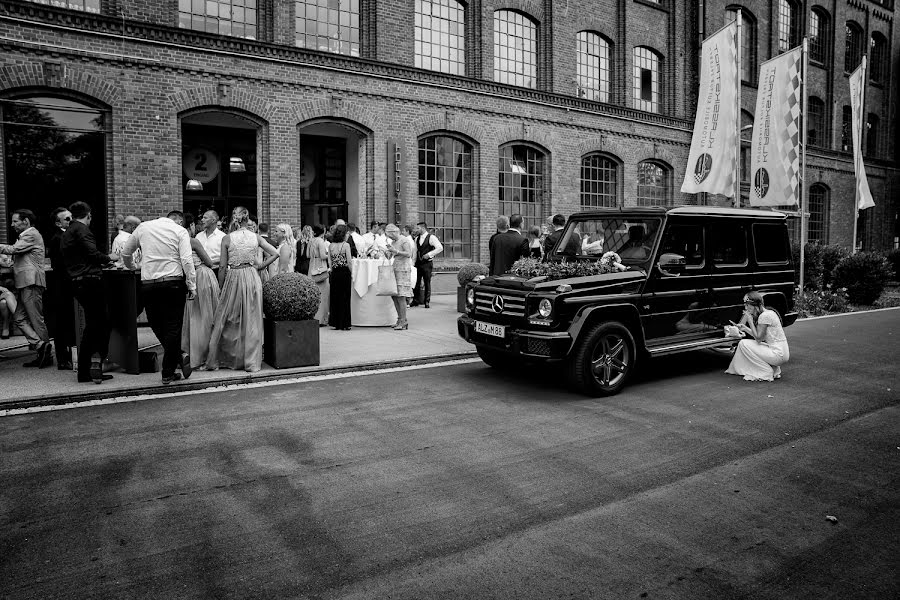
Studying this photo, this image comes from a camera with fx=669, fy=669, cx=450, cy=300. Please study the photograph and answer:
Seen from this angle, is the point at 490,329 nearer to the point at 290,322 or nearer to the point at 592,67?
the point at 290,322

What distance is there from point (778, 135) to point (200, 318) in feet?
46.4

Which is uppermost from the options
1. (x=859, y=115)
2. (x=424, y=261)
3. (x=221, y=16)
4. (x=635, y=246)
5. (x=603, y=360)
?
(x=221, y=16)

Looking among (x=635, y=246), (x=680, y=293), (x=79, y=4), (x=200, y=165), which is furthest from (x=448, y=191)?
(x=680, y=293)

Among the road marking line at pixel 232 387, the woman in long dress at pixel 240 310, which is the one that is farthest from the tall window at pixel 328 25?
the road marking line at pixel 232 387

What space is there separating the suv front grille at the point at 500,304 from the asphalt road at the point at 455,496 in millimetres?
Result: 918

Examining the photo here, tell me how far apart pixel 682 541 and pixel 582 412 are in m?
2.86

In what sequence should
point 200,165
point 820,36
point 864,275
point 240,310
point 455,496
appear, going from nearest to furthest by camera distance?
point 455,496 < point 240,310 < point 200,165 < point 864,275 < point 820,36

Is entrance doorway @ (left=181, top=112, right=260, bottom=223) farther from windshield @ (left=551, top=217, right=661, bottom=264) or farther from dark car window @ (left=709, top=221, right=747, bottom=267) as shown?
dark car window @ (left=709, top=221, right=747, bottom=267)

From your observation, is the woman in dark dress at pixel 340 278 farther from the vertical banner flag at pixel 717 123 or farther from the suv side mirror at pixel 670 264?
the vertical banner flag at pixel 717 123

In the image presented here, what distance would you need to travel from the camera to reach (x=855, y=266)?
1794 centimetres

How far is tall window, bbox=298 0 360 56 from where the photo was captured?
16.7 meters

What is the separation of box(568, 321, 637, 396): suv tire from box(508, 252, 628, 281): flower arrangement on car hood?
652mm

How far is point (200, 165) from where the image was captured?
17.5 m

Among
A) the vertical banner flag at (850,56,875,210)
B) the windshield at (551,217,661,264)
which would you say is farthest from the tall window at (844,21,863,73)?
the windshield at (551,217,661,264)
